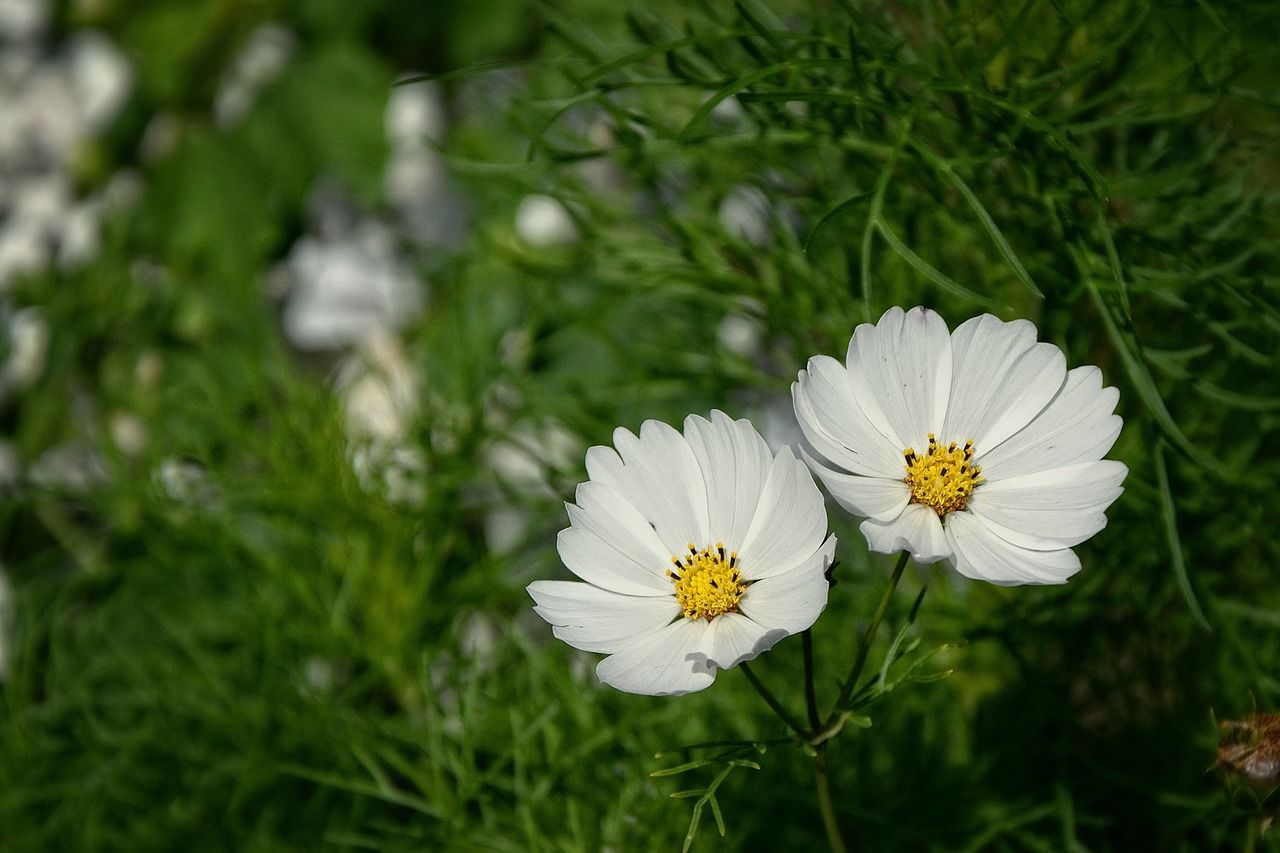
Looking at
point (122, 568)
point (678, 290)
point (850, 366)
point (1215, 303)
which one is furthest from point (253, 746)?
point (1215, 303)

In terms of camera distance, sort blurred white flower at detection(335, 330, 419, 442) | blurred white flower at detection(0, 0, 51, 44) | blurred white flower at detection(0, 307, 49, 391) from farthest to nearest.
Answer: blurred white flower at detection(0, 0, 51, 44) < blurred white flower at detection(0, 307, 49, 391) < blurred white flower at detection(335, 330, 419, 442)

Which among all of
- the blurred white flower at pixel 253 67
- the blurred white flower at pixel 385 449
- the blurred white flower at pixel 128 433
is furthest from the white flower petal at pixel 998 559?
the blurred white flower at pixel 253 67

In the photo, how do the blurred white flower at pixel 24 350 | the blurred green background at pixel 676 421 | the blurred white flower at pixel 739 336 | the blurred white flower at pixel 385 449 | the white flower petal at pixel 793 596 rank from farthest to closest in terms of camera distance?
the blurred white flower at pixel 24 350 < the blurred white flower at pixel 739 336 < the blurred white flower at pixel 385 449 < the blurred green background at pixel 676 421 < the white flower petal at pixel 793 596

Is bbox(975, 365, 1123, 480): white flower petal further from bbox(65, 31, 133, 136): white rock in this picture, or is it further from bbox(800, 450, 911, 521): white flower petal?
bbox(65, 31, 133, 136): white rock

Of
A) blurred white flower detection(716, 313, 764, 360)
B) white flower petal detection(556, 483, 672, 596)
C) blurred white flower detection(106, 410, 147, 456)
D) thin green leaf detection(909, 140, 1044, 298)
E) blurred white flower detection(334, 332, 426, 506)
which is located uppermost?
thin green leaf detection(909, 140, 1044, 298)

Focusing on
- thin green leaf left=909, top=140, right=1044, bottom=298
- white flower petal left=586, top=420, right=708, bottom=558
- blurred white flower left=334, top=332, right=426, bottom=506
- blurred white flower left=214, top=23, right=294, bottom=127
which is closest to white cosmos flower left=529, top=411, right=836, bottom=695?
white flower petal left=586, top=420, right=708, bottom=558

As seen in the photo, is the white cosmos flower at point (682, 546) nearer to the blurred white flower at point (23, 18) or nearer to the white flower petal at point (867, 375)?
the white flower petal at point (867, 375)
